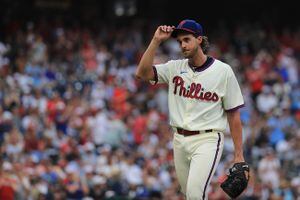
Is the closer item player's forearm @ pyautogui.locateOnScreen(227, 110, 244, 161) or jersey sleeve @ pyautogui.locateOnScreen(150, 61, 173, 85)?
player's forearm @ pyautogui.locateOnScreen(227, 110, 244, 161)

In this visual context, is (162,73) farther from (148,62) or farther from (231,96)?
(231,96)

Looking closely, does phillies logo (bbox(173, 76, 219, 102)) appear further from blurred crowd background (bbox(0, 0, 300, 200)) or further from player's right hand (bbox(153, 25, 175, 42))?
blurred crowd background (bbox(0, 0, 300, 200))

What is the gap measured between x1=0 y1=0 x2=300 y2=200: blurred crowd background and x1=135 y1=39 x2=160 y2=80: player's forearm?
15.9 ft

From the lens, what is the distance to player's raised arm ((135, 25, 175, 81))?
695cm

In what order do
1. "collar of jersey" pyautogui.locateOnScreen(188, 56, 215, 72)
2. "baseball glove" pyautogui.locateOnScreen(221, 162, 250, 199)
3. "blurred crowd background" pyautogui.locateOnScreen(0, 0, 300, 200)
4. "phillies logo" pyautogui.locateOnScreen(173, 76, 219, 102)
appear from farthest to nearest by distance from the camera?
"blurred crowd background" pyautogui.locateOnScreen(0, 0, 300, 200), "collar of jersey" pyautogui.locateOnScreen(188, 56, 215, 72), "phillies logo" pyautogui.locateOnScreen(173, 76, 219, 102), "baseball glove" pyautogui.locateOnScreen(221, 162, 250, 199)

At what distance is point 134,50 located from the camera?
66.0 feet

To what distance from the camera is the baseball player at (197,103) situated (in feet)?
22.9

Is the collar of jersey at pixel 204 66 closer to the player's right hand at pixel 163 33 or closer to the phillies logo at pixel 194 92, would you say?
the phillies logo at pixel 194 92

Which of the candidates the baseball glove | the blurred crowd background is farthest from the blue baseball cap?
the blurred crowd background

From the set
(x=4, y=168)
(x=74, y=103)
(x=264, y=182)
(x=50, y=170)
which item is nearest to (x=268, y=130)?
(x=264, y=182)

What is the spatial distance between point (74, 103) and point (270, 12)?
10137 millimetres

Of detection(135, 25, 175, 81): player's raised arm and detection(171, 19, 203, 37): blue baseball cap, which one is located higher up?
detection(171, 19, 203, 37): blue baseball cap

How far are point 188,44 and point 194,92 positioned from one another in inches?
16.6

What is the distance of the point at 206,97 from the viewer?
704 cm
